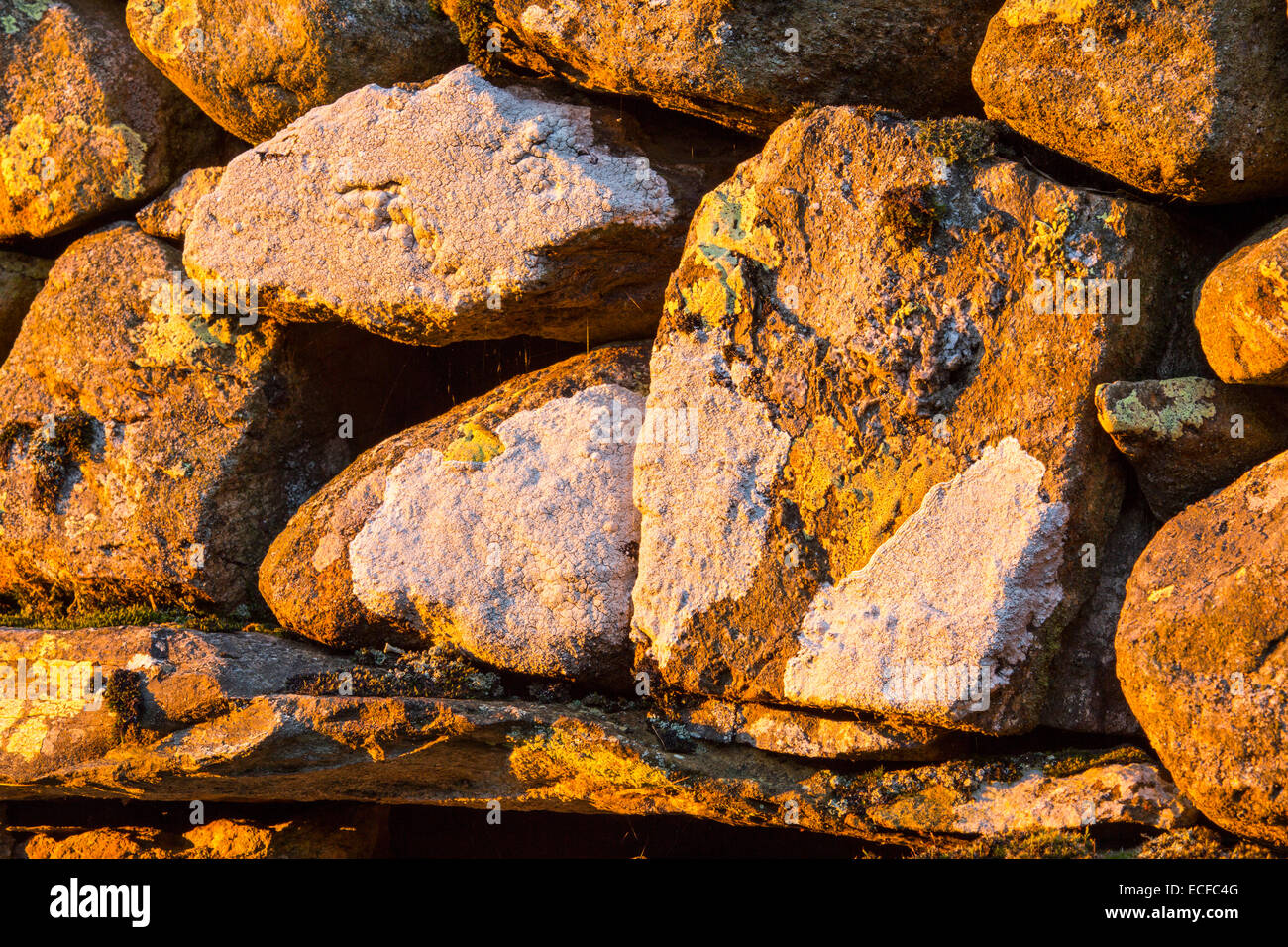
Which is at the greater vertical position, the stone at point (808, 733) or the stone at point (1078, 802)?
the stone at point (808, 733)

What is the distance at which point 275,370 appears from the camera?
4469 mm

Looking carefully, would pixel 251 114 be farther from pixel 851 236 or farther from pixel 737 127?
pixel 851 236

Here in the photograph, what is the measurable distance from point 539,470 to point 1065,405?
1.80 m

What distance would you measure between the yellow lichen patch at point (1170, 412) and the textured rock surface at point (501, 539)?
1.64 metres

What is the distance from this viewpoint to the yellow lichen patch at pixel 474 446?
3.93m

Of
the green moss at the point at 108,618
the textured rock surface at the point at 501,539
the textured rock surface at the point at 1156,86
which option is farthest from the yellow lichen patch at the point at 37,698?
the textured rock surface at the point at 1156,86

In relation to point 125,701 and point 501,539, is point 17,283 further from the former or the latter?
point 501,539

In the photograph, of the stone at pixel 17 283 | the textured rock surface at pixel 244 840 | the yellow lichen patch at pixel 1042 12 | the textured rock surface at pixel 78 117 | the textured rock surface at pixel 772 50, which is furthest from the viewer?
the stone at pixel 17 283

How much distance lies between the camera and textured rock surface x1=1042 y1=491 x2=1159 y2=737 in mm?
3266

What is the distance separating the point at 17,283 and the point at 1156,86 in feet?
15.9

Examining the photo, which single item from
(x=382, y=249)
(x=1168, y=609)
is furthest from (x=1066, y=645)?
(x=382, y=249)

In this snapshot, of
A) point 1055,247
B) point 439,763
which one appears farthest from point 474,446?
point 1055,247

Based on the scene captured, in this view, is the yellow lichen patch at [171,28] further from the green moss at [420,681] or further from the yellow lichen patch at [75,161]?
the green moss at [420,681]

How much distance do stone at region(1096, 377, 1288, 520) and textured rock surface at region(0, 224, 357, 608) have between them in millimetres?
3136
